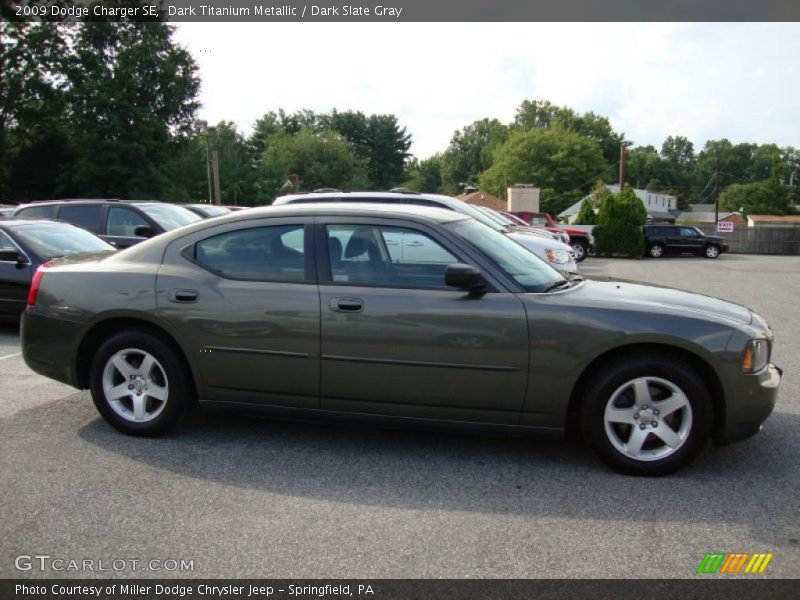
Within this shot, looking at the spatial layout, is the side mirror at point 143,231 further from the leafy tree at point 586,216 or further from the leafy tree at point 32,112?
the leafy tree at point 32,112

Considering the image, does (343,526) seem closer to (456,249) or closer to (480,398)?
(480,398)

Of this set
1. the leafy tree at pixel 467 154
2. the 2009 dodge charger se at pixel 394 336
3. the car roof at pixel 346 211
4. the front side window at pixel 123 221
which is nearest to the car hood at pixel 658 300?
the 2009 dodge charger se at pixel 394 336

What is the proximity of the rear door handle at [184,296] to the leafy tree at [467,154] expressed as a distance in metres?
120

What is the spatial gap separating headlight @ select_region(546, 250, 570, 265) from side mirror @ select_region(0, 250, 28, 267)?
772 cm

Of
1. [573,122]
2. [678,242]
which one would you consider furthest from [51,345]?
[573,122]

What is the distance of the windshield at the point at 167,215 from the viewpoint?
11062 millimetres

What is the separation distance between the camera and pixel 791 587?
2.89 metres

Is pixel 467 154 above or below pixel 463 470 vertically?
above

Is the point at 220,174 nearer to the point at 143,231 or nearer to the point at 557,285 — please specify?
the point at 143,231

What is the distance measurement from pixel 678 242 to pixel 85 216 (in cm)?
2559

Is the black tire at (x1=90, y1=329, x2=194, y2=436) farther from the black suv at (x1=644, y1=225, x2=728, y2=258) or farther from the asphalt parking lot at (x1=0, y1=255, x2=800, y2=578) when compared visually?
the black suv at (x1=644, y1=225, x2=728, y2=258)

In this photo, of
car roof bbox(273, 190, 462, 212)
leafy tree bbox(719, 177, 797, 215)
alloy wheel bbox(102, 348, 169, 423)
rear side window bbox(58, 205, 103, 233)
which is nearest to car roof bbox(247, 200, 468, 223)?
alloy wheel bbox(102, 348, 169, 423)

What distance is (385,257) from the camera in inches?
172

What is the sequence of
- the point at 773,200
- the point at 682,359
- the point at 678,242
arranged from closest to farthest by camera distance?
1. the point at 682,359
2. the point at 678,242
3. the point at 773,200
